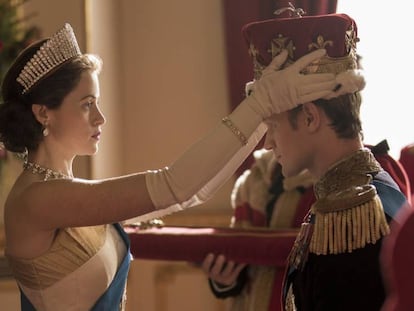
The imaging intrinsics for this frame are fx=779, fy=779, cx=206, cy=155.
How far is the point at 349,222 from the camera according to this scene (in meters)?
1.38

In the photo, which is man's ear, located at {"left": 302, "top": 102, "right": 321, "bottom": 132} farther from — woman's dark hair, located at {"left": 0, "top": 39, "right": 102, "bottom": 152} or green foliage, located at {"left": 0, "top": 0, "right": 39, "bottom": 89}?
green foliage, located at {"left": 0, "top": 0, "right": 39, "bottom": 89}

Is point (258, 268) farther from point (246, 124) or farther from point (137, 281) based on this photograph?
point (137, 281)

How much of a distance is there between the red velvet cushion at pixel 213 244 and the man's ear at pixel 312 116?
0.78 meters

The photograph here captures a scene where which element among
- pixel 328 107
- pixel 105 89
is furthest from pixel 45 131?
pixel 105 89

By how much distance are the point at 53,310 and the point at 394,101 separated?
83.3 inches

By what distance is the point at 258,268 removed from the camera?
2.37 m

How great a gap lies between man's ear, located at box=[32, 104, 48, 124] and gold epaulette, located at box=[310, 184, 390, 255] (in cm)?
69

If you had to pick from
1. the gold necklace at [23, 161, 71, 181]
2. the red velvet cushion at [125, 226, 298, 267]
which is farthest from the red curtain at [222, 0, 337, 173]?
the gold necklace at [23, 161, 71, 181]

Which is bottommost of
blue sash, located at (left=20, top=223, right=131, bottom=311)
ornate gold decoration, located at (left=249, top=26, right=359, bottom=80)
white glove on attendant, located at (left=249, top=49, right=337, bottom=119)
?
blue sash, located at (left=20, top=223, right=131, bottom=311)

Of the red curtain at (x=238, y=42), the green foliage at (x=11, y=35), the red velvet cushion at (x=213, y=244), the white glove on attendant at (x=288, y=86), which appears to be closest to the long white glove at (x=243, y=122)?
the white glove on attendant at (x=288, y=86)

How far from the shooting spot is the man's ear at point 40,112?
176 centimetres

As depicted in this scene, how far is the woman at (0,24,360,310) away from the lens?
1.58 metres

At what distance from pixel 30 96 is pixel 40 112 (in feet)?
0.14

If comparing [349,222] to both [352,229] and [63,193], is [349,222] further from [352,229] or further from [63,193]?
[63,193]
